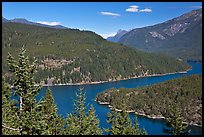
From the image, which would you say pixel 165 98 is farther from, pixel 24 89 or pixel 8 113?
pixel 24 89

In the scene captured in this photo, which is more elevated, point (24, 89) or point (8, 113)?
point (24, 89)

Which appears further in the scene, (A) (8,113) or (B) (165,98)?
(B) (165,98)

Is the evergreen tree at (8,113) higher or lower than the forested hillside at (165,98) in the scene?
higher

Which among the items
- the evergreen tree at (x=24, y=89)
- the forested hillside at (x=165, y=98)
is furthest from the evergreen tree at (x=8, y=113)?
the forested hillside at (x=165, y=98)

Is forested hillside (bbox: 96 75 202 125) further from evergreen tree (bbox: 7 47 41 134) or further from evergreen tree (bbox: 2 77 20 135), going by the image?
evergreen tree (bbox: 7 47 41 134)

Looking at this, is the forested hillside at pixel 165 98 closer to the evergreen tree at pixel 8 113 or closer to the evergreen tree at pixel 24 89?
the evergreen tree at pixel 8 113

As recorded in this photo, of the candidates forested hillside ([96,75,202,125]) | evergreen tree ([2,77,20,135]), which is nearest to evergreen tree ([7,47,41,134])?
evergreen tree ([2,77,20,135])

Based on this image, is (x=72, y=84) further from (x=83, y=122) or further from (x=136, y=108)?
(x=83, y=122)

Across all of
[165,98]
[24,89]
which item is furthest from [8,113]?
[165,98]

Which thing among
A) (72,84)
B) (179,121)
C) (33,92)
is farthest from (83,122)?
(72,84)
